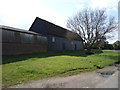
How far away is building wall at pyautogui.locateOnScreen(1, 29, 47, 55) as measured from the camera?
61.6ft

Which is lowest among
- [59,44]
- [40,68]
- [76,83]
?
[76,83]

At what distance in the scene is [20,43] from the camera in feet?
70.4

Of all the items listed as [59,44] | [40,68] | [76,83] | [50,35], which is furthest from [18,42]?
[76,83]

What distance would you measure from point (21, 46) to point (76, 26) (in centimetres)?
1406

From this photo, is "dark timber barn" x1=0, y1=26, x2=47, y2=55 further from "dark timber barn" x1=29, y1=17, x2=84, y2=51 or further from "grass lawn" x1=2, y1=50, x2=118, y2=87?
"grass lawn" x1=2, y1=50, x2=118, y2=87

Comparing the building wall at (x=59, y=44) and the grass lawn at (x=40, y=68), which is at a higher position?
the building wall at (x=59, y=44)

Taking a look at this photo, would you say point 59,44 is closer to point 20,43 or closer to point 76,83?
point 20,43

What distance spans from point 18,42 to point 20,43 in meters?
0.47

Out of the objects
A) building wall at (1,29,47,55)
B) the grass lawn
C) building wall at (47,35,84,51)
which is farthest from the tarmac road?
building wall at (47,35,84,51)

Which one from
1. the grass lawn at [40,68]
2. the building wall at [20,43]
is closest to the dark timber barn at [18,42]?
the building wall at [20,43]

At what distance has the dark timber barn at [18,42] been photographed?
18.8 metres

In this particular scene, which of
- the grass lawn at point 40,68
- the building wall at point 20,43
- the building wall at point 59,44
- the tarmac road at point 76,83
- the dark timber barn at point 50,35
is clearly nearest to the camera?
the tarmac road at point 76,83

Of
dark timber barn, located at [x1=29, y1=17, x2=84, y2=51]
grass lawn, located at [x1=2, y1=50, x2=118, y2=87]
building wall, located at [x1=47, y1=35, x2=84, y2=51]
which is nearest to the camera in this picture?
grass lawn, located at [x1=2, y1=50, x2=118, y2=87]

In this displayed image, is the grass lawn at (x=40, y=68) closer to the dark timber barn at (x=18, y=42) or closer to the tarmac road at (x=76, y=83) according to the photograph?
the tarmac road at (x=76, y=83)
